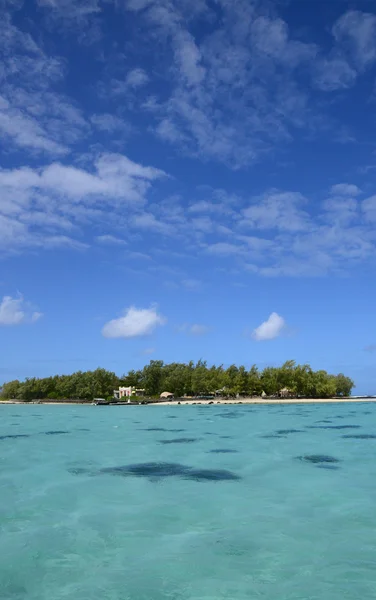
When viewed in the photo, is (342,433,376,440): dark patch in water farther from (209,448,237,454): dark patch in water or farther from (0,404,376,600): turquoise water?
(0,404,376,600): turquoise water

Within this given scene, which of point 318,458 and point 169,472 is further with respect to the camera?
point 318,458

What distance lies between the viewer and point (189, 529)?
1691 centimetres

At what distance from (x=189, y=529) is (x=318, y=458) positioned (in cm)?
2006

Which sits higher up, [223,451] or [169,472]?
[223,451]

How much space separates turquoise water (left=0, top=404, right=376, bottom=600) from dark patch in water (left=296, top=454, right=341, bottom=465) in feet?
0.68

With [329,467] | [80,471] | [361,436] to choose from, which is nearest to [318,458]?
[329,467]

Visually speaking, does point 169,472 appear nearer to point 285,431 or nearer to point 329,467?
Result: point 329,467

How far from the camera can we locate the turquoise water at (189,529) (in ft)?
40.4

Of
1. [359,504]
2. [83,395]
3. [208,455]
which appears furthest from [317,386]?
[359,504]

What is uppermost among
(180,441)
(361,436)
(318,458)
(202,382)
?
(202,382)

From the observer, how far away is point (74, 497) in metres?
22.0

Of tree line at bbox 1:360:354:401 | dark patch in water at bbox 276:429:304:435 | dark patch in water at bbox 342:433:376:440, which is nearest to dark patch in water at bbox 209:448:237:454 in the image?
dark patch in water at bbox 342:433:376:440

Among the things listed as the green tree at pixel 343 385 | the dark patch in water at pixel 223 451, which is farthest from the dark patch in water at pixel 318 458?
the green tree at pixel 343 385

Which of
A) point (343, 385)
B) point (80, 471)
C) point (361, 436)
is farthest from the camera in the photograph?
point (343, 385)
